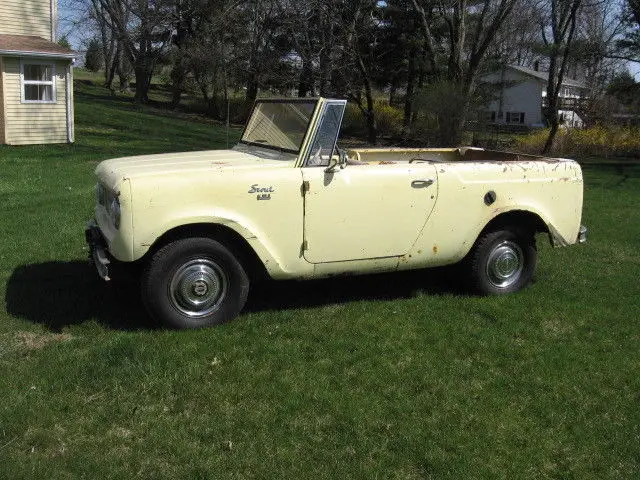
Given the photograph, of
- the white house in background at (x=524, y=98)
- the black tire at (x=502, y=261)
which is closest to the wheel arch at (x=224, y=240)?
the black tire at (x=502, y=261)

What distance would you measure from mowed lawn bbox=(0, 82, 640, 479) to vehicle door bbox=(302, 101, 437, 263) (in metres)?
0.58

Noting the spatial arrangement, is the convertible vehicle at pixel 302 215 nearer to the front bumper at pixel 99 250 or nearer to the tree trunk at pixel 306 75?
the front bumper at pixel 99 250

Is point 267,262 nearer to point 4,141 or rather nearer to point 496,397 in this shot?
point 496,397

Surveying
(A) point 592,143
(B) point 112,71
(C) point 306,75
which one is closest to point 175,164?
(C) point 306,75

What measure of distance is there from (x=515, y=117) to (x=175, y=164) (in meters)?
60.2

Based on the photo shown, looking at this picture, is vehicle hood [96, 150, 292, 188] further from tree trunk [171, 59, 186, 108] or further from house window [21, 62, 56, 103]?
tree trunk [171, 59, 186, 108]

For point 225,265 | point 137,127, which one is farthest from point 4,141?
A: point 225,265

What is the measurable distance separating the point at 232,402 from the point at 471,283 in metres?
2.75

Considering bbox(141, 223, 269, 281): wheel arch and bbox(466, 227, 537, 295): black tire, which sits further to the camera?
bbox(466, 227, 537, 295): black tire

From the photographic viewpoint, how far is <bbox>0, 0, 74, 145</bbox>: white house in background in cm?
1833

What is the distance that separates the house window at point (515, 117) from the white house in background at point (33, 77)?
48444 mm

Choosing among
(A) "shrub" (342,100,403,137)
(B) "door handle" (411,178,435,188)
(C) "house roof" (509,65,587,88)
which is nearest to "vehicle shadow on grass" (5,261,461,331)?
(B) "door handle" (411,178,435,188)

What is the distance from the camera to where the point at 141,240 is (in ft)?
14.8

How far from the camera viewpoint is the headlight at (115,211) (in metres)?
4.52
